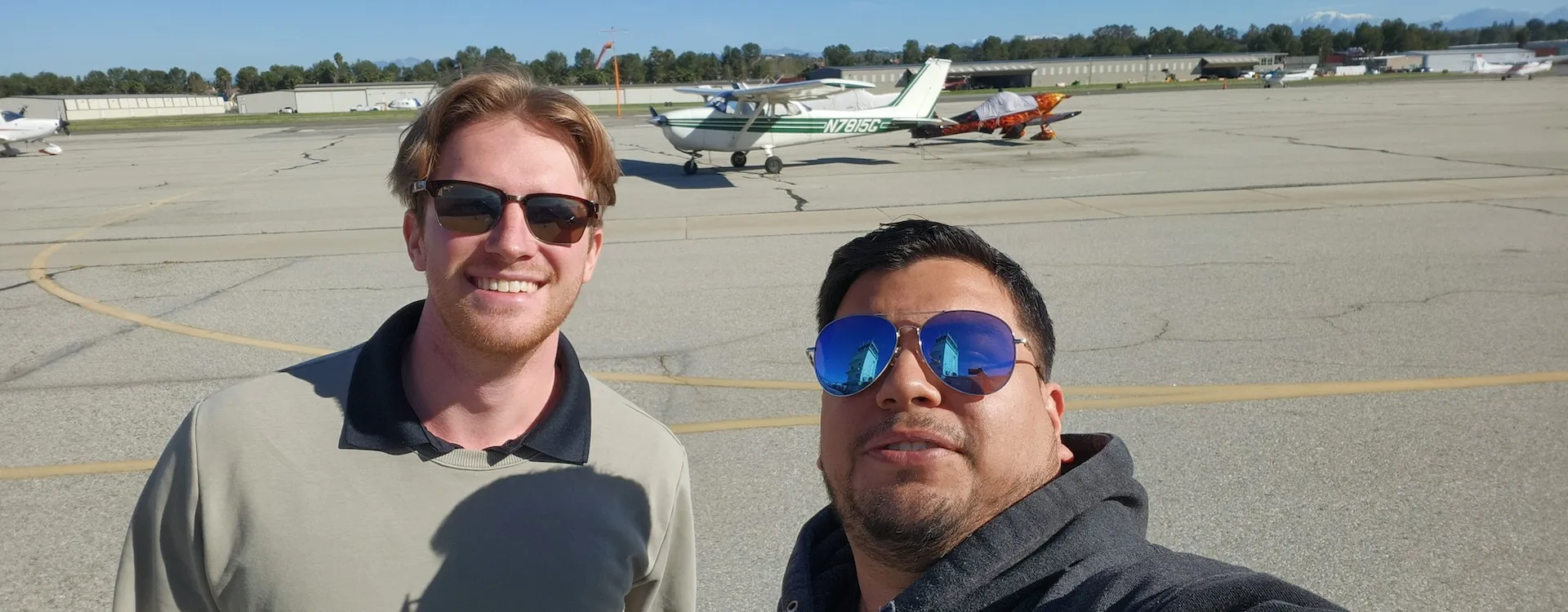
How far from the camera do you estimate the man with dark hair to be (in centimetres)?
125

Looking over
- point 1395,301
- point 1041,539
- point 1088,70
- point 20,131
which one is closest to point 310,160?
point 20,131

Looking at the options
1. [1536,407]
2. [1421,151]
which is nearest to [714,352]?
[1536,407]

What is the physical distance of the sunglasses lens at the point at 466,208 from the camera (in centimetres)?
197

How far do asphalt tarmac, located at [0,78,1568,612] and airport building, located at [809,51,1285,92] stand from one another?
266 ft

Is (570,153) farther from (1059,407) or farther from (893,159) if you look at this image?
(893,159)

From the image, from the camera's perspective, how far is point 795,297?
836 cm

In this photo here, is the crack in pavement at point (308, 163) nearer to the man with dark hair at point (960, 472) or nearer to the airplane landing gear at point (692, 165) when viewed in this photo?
the airplane landing gear at point (692, 165)

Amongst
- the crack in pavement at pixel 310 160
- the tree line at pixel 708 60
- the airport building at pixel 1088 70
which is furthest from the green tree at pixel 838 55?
the crack in pavement at pixel 310 160

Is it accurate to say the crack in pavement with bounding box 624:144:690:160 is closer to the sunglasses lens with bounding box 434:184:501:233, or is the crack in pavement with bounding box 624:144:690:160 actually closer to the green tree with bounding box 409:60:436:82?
the sunglasses lens with bounding box 434:184:501:233

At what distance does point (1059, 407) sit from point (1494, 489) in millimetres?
3868

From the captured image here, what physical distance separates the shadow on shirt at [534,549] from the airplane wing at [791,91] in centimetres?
1561

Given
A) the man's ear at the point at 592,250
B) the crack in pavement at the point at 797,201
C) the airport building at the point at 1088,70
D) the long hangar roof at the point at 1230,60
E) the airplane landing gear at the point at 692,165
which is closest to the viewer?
the man's ear at the point at 592,250

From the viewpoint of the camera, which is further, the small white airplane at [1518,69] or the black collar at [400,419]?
the small white airplane at [1518,69]

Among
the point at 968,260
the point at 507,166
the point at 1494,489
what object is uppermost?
the point at 507,166
